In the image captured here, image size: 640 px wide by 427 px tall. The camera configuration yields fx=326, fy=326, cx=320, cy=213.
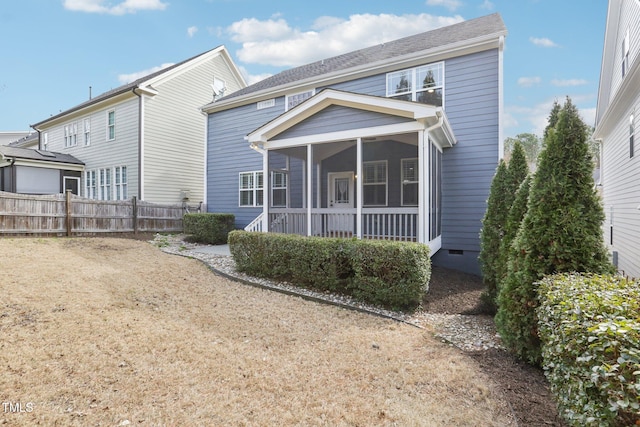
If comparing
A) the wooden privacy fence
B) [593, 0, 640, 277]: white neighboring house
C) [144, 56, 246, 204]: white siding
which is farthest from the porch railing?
[144, 56, 246, 204]: white siding

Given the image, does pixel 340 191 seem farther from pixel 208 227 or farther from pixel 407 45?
pixel 407 45

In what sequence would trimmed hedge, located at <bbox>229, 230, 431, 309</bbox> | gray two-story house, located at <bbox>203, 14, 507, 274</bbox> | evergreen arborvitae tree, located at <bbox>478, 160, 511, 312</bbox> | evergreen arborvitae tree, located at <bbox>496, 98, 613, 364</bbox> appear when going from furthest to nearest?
gray two-story house, located at <bbox>203, 14, 507, 274</bbox>, evergreen arborvitae tree, located at <bbox>478, 160, 511, 312</bbox>, trimmed hedge, located at <bbox>229, 230, 431, 309</bbox>, evergreen arborvitae tree, located at <bbox>496, 98, 613, 364</bbox>

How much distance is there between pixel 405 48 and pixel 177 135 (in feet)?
37.1

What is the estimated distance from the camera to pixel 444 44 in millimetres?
9141

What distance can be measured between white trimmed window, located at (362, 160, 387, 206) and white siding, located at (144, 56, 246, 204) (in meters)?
8.26

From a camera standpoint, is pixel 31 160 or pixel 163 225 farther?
pixel 31 160

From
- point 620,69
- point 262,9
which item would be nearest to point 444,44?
point 620,69

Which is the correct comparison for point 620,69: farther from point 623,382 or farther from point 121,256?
point 121,256

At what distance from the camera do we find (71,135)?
18141mm

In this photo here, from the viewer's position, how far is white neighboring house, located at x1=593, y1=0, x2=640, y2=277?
291 inches

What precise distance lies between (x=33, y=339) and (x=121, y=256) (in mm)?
5270

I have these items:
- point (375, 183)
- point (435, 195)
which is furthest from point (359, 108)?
point (375, 183)

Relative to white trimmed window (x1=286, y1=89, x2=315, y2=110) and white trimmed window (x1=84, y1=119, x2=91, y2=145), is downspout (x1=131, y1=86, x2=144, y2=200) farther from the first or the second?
Answer: white trimmed window (x1=286, y1=89, x2=315, y2=110)

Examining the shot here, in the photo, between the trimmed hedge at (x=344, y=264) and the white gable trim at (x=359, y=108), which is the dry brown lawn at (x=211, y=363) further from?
the white gable trim at (x=359, y=108)
